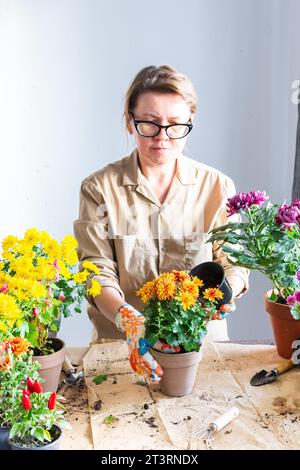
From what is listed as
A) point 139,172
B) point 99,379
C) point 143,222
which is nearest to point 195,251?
point 143,222

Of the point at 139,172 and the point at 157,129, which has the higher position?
the point at 157,129

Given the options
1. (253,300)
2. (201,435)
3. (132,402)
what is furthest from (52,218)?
(201,435)

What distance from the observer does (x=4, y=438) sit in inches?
40.0

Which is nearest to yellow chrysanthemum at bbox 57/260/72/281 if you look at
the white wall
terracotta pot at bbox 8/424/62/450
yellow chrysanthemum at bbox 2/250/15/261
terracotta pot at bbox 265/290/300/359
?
yellow chrysanthemum at bbox 2/250/15/261

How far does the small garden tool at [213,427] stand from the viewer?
1108 mm

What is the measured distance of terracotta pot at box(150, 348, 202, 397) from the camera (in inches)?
48.6

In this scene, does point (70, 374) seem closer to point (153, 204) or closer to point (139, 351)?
point (139, 351)

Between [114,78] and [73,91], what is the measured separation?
19 cm

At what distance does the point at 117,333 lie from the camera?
1.86m

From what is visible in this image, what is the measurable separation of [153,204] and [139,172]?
4.6 inches

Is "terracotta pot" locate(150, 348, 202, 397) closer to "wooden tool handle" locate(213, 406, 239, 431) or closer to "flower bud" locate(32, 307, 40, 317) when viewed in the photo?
"wooden tool handle" locate(213, 406, 239, 431)

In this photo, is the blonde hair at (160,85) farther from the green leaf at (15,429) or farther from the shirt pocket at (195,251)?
the green leaf at (15,429)

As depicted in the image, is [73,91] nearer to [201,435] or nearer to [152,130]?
[152,130]

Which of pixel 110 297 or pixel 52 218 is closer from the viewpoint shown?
pixel 110 297
